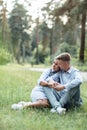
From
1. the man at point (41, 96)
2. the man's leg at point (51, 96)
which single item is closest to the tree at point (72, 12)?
the man at point (41, 96)

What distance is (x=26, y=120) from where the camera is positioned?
599cm

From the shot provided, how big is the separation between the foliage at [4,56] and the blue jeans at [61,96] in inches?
55.7

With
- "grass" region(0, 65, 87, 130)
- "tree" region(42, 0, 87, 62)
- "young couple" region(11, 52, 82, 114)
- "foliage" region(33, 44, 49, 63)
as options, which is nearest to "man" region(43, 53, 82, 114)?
"young couple" region(11, 52, 82, 114)

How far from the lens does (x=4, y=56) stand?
5.75 m

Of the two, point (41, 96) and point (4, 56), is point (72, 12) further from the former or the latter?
point (4, 56)

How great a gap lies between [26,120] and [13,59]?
1039 millimetres

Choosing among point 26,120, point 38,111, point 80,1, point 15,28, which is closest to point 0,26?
point 26,120

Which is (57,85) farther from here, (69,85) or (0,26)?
(0,26)

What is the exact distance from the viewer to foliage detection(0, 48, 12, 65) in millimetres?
5500

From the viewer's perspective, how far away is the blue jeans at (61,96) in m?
6.85

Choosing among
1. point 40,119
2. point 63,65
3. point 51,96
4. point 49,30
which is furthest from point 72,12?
point 49,30

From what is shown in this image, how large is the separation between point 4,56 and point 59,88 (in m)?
1.41

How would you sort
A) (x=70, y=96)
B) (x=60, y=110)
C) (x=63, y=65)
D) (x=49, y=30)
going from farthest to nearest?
(x=49, y=30) → (x=63, y=65) → (x=70, y=96) → (x=60, y=110)

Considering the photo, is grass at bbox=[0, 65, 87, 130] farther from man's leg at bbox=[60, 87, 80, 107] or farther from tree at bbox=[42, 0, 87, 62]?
tree at bbox=[42, 0, 87, 62]
